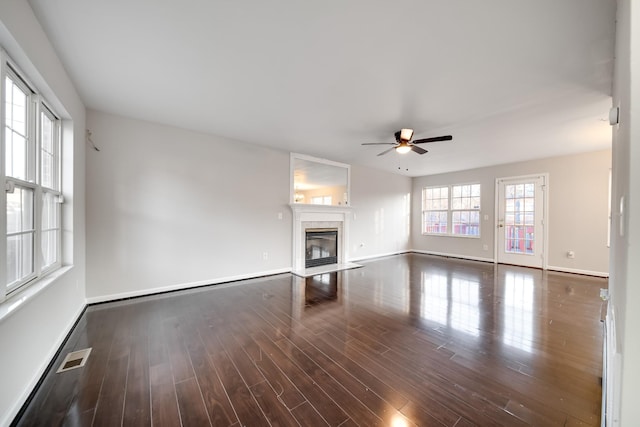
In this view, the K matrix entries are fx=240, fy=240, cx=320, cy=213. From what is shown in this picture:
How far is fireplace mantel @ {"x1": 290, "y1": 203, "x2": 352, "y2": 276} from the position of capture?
5059mm

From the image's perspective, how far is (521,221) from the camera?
575cm

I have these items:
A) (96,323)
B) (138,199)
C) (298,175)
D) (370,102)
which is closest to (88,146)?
(138,199)

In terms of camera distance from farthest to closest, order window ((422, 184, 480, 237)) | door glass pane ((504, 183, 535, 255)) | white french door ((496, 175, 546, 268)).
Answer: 1. window ((422, 184, 480, 237))
2. door glass pane ((504, 183, 535, 255))
3. white french door ((496, 175, 546, 268))

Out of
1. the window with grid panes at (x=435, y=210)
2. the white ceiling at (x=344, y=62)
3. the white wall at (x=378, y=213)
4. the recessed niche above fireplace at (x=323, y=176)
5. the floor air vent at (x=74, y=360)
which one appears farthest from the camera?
the window with grid panes at (x=435, y=210)

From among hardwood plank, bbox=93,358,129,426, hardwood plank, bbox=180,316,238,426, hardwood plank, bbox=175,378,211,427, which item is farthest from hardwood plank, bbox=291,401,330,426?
hardwood plank, bbox=93,358,129,426

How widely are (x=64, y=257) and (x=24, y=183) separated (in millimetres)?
1157

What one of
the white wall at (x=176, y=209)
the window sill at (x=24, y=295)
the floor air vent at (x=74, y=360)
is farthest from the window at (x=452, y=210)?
the window sill at (x=24, y=295)

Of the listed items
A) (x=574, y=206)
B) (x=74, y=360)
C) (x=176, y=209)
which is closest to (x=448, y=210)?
(x=574, y=206)

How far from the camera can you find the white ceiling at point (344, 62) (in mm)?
1637

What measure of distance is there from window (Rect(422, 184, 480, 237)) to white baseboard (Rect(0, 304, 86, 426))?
7852mm

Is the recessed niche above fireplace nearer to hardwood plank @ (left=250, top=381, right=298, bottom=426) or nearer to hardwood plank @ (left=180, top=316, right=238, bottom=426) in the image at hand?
hardwood plank @ (left=180, top=316, right=238, bottom=426)

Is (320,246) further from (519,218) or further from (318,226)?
(519,218)

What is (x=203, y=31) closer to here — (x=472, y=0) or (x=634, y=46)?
(x=472, y=0)

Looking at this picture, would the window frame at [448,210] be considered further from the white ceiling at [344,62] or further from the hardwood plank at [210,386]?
the hardwood plank at [210,386]
